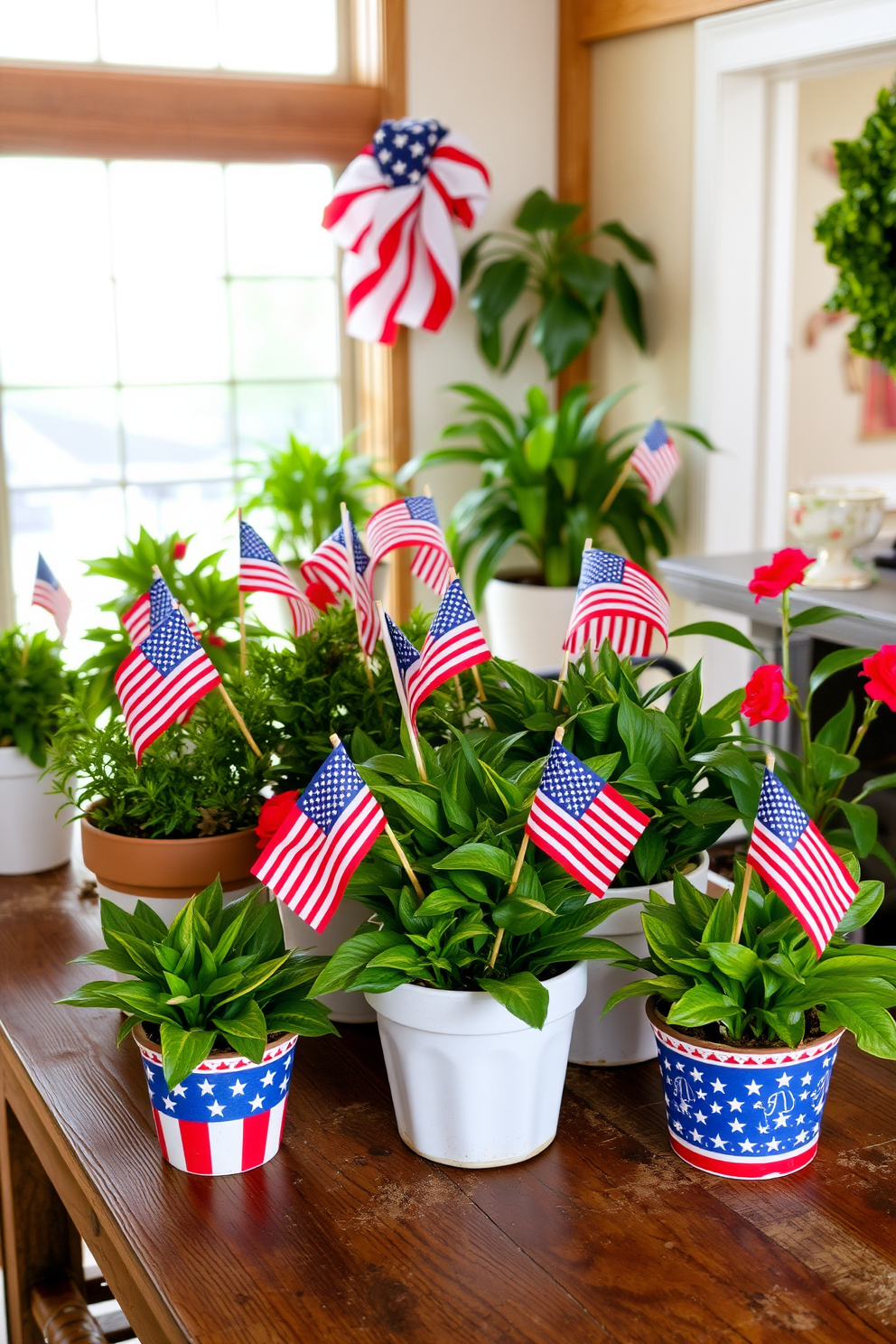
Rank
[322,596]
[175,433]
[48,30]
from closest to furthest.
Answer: [322,596]
[48,30]
[175,433]

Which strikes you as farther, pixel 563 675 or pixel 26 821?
pixel 26 821

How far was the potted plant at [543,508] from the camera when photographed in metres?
3.82

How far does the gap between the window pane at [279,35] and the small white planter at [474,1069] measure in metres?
3.55

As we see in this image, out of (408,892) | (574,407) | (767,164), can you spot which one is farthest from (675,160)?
(408,892)

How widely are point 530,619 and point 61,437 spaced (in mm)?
1477

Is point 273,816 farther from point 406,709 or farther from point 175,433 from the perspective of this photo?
point 175,433

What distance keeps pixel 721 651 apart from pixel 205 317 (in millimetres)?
1842

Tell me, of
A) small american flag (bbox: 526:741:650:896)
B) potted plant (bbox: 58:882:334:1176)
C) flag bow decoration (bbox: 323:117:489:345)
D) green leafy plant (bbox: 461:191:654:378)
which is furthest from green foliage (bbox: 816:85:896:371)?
potted plant (bbox: 58:882:334:1176)

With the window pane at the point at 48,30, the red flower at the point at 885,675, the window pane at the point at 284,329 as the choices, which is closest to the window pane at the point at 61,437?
the window pane at the point at 284,329

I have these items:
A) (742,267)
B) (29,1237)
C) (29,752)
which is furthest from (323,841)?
(742,267)

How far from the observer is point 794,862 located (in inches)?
40.8

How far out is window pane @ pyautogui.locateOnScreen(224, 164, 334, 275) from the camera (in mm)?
4043

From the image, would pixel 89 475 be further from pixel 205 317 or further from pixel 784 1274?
pixel 784 1274

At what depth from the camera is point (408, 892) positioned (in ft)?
3.62
